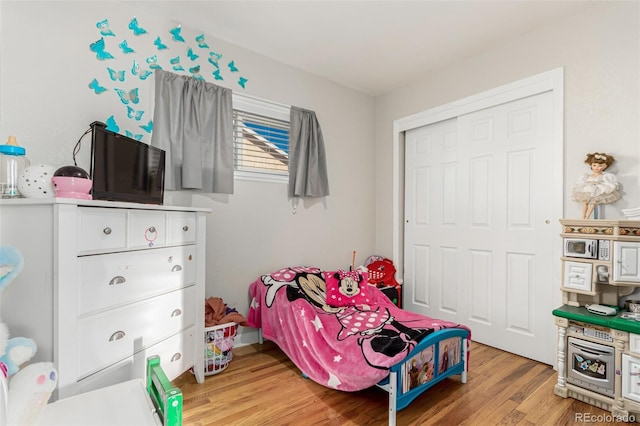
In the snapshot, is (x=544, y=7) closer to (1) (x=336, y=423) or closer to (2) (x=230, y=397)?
(1) (x=336, y=423)

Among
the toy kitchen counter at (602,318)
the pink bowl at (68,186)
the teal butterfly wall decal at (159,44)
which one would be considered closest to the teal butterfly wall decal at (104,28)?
the teal butterfly wall decal at (159,44)

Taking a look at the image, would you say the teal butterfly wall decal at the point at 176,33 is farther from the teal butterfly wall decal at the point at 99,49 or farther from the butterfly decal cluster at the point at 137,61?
the teal butterfly wall decal at the point at 99,49

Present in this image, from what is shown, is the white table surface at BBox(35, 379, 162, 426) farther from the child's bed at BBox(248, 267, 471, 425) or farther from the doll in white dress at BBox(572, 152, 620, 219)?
the doll in white dress at BBox(572, 152, 620, 219)

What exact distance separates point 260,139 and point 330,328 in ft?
5.86

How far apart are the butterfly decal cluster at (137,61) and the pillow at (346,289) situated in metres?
1.83

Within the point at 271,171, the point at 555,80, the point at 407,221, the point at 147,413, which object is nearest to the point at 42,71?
the point at 271,171

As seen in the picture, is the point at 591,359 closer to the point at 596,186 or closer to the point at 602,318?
the point at 602,318

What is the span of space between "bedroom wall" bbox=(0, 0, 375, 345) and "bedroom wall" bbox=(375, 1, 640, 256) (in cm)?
149

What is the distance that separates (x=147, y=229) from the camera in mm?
1685

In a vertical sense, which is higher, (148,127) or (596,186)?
(148,127)

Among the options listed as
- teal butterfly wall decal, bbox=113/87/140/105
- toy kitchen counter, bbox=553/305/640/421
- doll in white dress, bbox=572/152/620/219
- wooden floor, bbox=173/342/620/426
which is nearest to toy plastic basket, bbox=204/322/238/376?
wooden floor, bbox=173/342/620/426

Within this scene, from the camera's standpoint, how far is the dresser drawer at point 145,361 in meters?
1.39

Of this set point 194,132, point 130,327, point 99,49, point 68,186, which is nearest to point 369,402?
point 130,327

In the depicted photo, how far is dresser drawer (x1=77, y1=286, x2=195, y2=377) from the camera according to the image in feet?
4.47
